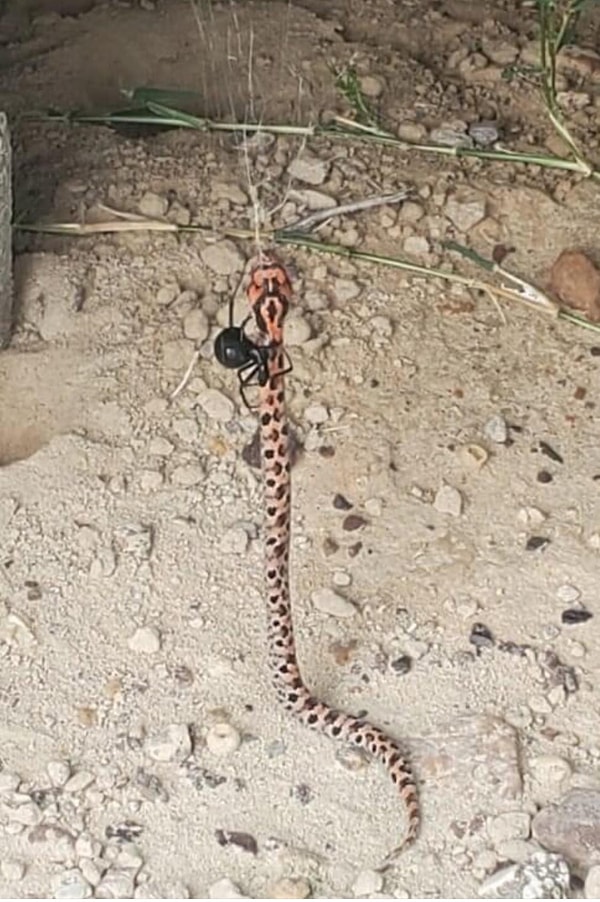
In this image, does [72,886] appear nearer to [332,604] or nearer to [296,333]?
[332,604]

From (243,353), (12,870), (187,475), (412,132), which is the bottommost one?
(12,870)

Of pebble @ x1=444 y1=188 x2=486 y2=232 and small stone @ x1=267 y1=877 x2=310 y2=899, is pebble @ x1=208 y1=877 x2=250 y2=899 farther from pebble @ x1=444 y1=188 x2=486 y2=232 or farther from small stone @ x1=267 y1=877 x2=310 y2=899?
pebble @ x1=444 y1=188 x2=486 y2=232

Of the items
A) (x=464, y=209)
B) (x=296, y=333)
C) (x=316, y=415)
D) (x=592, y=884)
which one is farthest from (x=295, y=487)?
(x=592, y=884)

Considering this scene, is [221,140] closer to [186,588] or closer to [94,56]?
[94,56]

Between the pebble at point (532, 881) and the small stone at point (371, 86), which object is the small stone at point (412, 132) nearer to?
the small stone at point (371, 86)

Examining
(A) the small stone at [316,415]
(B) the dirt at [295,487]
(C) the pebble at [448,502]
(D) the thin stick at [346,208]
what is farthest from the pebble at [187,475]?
(D) the thin stick at [346,208]
